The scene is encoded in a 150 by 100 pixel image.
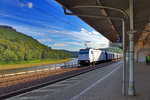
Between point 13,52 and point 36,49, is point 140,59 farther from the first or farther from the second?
point 13,52

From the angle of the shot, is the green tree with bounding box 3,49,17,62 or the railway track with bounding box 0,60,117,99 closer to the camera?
the railway track with bounding box 0,60,117,99

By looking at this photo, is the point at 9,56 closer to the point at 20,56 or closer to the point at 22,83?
the point at 20,56

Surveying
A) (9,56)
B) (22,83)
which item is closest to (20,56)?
(9,56)

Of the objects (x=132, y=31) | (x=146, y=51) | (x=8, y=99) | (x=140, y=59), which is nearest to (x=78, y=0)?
(x=132, y=31)

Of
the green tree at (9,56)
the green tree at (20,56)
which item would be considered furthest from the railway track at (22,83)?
the green tree at (20,56)

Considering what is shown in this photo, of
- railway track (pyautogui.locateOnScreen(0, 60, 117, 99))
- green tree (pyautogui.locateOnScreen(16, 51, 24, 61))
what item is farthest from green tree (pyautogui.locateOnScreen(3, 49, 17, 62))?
railway track (pyautogui.locateOnScreen(0, 60, 117, 99))

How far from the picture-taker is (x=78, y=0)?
23.6 ft

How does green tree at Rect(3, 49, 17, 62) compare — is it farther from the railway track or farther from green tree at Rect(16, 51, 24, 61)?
the railway track

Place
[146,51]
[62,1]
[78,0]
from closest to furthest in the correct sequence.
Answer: [62,1] → [78,0] → [146,51]

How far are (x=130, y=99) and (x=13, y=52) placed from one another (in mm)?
52250

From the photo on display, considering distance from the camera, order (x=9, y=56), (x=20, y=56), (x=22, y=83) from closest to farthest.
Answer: (x=22, y=83), (x=9, y=56), (x=20, y=56)

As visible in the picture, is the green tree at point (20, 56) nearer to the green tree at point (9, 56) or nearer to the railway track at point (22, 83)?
the green tree at point (9, 56)

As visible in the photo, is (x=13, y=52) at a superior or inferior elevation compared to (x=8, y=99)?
superior

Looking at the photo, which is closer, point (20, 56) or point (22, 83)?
point (22, 83)
